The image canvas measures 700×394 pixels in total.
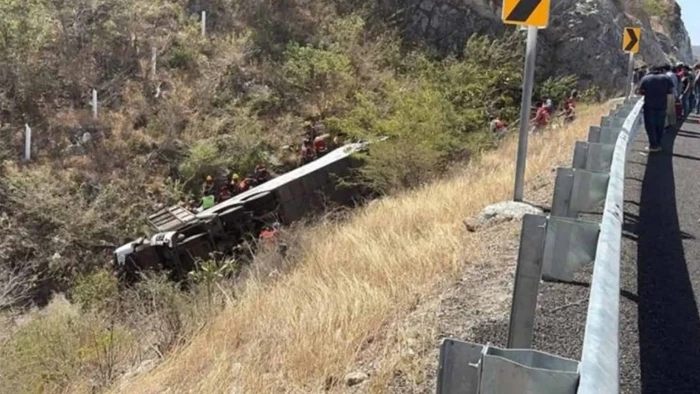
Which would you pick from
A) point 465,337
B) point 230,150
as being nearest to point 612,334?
point 465,337

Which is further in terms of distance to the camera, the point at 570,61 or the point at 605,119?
the point at 570,61

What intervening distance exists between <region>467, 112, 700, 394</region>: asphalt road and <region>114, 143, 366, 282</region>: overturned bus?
8.11 m

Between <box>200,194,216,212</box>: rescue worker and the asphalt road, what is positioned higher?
the asphalt road

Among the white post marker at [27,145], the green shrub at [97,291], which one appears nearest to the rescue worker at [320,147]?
the white post marker at [27,145]

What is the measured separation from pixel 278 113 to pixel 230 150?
360cm

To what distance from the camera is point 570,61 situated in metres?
25.9

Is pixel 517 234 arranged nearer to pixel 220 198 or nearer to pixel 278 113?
pixel 220 198

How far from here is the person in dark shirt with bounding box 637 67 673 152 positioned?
11578 millimetres

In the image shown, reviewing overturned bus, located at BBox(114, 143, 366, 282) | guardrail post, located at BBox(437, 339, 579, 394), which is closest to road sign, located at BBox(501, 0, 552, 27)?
guardrail post, located at BBox(437, 339, 579, 394)

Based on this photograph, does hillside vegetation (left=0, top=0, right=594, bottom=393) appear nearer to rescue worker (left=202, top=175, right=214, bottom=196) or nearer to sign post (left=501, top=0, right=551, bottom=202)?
rescue worker (left=202, top=175, right=214, bottom=196)

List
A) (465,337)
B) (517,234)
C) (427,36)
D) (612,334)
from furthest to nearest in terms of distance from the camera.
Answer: (427,36), (517,234), (465,337), (612,334)

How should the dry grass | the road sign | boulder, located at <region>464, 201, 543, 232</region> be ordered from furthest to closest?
1. the road sign
2. boulder, located at <region>464, 201, 543, 232</region>
3. the dry grass

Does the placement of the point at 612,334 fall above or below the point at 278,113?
above

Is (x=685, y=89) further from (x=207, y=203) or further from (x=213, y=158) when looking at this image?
(x=207, y=203)
